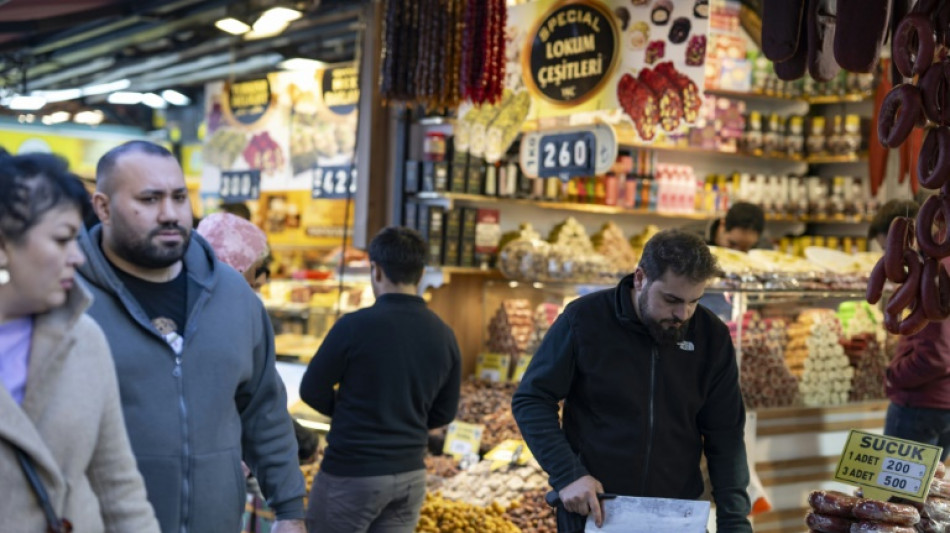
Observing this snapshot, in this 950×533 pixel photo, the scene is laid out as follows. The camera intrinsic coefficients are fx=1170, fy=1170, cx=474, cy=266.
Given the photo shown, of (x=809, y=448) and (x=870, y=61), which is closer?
(x=870, y=61)

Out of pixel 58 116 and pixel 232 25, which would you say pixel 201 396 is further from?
pixel 58 116

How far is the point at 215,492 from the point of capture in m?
3.12

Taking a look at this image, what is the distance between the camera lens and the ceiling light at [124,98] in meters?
13.6

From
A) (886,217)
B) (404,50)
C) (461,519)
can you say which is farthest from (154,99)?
(886,217)

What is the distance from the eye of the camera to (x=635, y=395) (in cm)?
368

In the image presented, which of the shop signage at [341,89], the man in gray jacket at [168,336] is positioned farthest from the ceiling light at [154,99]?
the man in gray jacket at [168,336]

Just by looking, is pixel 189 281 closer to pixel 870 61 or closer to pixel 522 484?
pixel 870 61

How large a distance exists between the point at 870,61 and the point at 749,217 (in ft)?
11.6

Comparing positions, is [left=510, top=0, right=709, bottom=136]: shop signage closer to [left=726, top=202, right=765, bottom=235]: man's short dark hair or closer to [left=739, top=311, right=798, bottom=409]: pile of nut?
[left=726, top=202, right=765, bottom=235]: man's short dark hair

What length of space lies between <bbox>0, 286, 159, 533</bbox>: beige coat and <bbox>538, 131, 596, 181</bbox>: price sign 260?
15.5 ft

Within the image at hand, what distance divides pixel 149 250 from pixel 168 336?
0.75 ft

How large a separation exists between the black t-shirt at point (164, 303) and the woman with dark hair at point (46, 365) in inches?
26.9

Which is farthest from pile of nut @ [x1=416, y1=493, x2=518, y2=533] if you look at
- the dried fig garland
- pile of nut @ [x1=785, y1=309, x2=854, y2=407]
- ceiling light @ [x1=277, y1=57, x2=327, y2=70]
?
ceiling light @ [x1=277, y1=57, x2=327, y2=70]

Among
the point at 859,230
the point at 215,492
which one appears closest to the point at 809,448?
the point at 215,492
